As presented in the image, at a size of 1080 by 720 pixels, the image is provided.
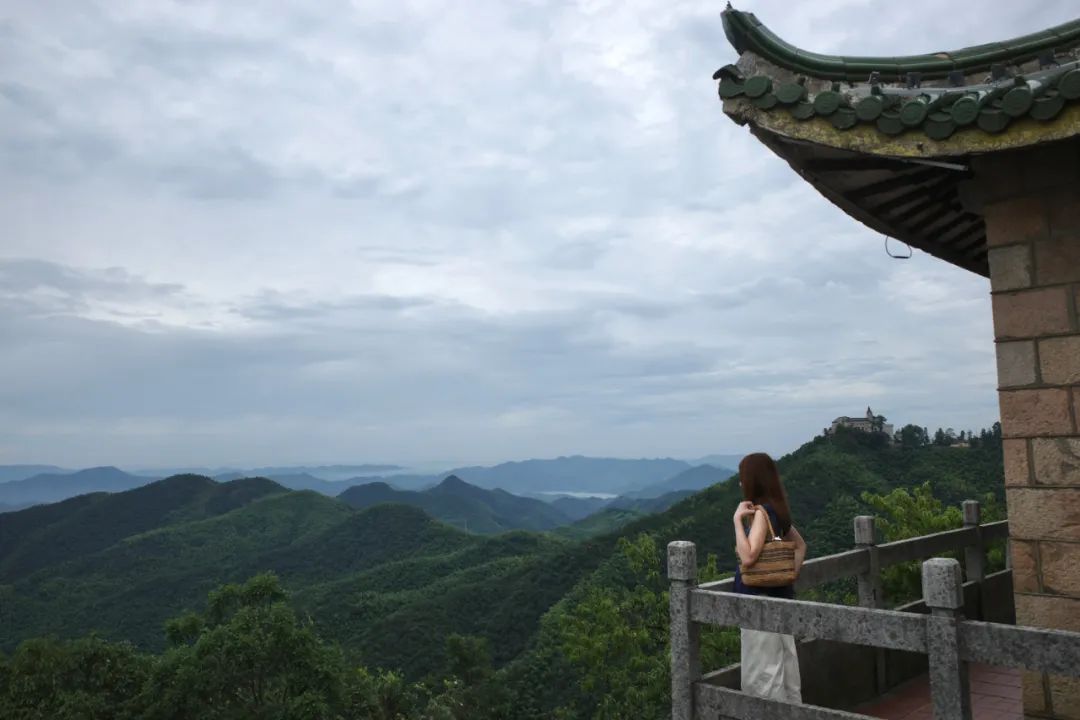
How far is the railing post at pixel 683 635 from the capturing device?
502cm

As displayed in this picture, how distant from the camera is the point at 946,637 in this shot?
3.87m

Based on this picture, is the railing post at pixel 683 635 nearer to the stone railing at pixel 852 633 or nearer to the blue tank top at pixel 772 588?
the stone railing at pixel 852 633

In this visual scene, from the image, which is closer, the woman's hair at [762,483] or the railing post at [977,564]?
the woman's hair at [762,483]

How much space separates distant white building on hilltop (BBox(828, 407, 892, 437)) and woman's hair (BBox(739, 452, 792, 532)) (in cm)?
8080

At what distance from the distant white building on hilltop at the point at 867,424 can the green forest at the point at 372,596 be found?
146cm

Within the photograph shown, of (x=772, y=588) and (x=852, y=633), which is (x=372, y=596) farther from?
(x=852, y=633)

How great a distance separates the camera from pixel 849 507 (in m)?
64.9

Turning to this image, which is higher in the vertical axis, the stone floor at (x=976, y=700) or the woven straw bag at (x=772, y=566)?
the woven straw bag at (x=772, y=566)

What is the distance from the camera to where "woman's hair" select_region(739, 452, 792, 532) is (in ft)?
17.3

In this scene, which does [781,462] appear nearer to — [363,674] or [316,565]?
[363,674]

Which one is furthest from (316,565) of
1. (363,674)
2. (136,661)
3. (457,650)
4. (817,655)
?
(817,655)

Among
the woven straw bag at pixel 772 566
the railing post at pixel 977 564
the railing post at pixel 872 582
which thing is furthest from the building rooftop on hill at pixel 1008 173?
the railing post at pixel 977 564

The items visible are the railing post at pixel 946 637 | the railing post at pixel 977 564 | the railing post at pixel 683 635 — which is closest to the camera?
the railing post at pixel 946 637

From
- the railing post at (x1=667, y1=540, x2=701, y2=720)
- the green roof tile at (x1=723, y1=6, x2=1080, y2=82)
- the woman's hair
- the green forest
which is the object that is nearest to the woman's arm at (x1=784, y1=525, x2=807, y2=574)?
the woman's hair
